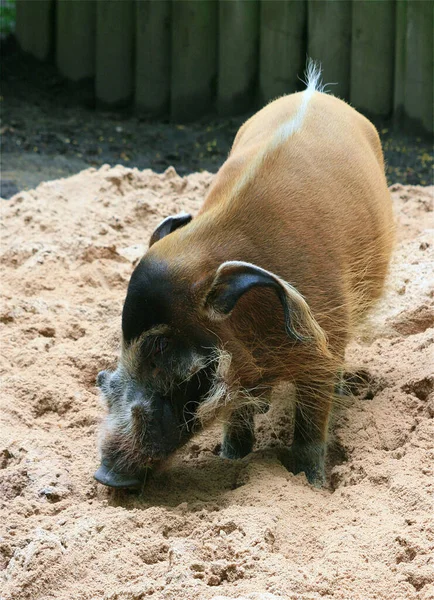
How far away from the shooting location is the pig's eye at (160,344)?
2.99m

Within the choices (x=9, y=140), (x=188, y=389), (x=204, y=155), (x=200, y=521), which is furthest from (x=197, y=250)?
(x=9, y=140)

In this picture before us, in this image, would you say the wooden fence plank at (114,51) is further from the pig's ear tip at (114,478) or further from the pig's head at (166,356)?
the pig's ear tip at (114,478)

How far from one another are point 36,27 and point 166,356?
240 inches

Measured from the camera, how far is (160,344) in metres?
3.00

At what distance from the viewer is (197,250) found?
9.96 ft

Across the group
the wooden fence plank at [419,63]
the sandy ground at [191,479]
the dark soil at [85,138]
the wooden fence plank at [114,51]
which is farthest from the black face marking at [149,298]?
the wooden fence plank at [114,51]

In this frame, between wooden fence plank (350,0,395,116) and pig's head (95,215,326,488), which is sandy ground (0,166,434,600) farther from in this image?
wooden fence plank (350,0,395,116)

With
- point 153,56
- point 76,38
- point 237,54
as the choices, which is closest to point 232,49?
point 237,54

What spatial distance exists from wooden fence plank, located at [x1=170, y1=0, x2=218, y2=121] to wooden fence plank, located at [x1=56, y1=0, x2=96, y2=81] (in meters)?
0.85

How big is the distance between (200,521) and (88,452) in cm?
75

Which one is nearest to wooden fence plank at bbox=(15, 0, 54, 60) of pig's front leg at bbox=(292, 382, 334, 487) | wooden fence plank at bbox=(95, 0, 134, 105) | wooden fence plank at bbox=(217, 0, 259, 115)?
wooden fence plank at bbox=(95, 0, 134, 105)

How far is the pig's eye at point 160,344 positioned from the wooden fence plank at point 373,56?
4.56m

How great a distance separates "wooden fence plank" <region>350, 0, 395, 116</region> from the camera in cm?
677

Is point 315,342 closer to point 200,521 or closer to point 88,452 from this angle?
point 200,521
